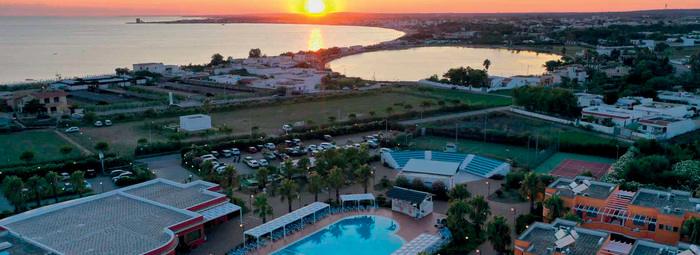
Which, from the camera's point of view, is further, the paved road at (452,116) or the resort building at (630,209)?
the paved road at (452,116)

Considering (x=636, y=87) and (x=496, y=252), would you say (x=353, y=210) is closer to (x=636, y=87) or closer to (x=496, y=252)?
(x=496, y=252)

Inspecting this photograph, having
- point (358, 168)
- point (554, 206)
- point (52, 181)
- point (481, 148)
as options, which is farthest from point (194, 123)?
point (554, 206)

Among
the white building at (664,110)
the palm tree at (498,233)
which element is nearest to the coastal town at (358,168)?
the palm tree at (498,233)

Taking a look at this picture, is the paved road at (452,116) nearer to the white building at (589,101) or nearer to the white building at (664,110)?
the white building at (589,101)

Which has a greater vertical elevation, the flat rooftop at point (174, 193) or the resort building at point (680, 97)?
the resort building at point (680, 97)

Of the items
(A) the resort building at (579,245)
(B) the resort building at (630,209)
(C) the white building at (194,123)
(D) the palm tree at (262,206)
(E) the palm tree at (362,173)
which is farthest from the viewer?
(C) the white building at (194,123)

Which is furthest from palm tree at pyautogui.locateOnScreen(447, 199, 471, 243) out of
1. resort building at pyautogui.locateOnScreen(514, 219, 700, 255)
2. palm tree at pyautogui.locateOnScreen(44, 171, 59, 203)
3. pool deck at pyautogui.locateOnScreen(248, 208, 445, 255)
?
palm tree at pyautogui.locateOnScreen(44, 171, 59, 203)
